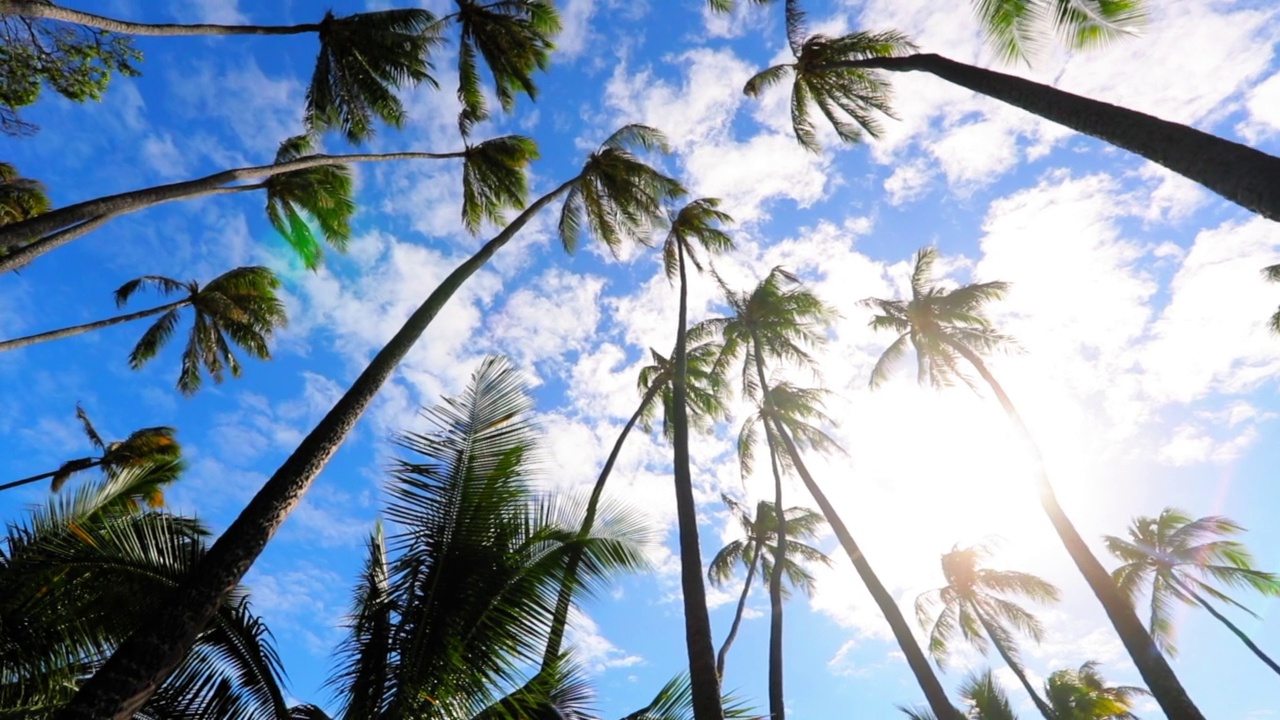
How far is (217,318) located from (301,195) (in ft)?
25.9

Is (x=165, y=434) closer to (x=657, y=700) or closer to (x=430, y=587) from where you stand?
(x=430, y=587)

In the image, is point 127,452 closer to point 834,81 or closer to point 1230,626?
point 834,81

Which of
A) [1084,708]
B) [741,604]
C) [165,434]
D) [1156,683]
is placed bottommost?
[1156,683]

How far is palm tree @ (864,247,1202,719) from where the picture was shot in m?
12.9

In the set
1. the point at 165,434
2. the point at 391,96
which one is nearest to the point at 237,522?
the point at 391,96

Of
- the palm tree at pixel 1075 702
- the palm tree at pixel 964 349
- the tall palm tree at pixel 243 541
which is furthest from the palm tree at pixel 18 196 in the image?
the palm tree at pixel 1075 702

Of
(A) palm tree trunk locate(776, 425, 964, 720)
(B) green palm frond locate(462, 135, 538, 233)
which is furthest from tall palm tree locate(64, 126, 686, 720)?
(A) palm tree trunk locate(776, 425, 964, 720)

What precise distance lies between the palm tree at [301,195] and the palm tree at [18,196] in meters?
5.29

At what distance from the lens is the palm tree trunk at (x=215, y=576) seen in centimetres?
432

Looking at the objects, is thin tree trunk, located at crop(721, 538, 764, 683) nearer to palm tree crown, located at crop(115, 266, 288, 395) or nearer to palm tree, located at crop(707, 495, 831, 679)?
palm tree, located at crop(707, 495, 831, 679)

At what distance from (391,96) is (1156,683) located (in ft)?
62.9

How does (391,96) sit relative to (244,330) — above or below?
below

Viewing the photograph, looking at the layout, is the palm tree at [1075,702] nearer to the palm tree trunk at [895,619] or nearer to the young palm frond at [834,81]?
the palm tree trunk at [895,619]

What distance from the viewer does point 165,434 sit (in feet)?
70.2
